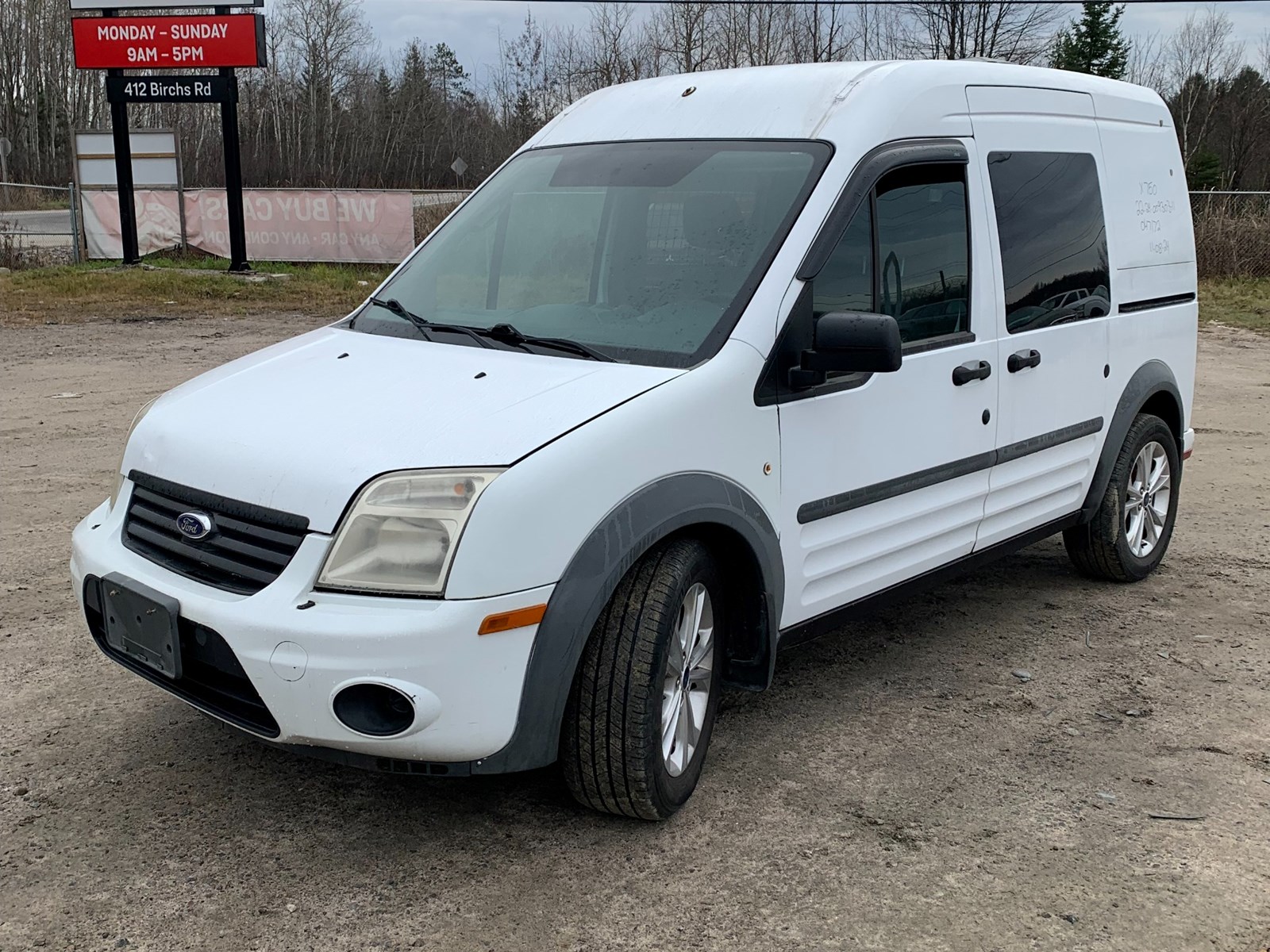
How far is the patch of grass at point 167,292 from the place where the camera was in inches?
611

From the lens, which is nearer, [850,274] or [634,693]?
[634,693]

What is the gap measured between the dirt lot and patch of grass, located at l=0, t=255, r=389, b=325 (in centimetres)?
1143

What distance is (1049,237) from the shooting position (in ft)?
15.4

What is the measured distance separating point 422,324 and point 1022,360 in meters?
2.13

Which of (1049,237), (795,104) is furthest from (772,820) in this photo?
(1049,237)

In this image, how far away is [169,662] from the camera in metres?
3.07

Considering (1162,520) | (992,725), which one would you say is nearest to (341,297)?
(1162,520)

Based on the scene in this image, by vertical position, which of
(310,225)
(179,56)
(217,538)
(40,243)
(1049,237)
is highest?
(179,56)

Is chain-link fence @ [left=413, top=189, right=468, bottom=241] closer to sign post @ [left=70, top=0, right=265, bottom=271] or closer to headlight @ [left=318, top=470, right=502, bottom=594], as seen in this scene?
sign post @ [left=70, top=0, right=265, bottom=271]

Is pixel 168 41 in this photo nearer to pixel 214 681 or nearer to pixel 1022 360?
pixel 1022 360

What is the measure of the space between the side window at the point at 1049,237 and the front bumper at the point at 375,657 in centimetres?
248

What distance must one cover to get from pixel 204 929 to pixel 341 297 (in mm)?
15444

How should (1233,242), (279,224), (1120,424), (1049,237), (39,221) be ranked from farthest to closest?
(39,221)
(279,224)
(1233,242)
(1120,424)
(1049,237)

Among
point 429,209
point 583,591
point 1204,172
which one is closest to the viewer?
point 583,591
